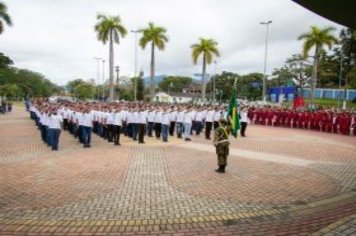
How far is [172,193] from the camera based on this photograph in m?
9.25

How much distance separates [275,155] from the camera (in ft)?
50.1

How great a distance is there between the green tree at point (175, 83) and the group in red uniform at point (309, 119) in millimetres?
97757

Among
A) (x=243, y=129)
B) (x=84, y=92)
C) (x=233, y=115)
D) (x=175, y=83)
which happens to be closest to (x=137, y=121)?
(x=233, y=115)

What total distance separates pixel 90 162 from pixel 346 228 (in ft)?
26.8

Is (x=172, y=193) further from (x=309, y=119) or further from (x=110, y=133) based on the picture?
(x=309, y=119)

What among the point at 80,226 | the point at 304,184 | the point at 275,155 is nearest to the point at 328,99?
the point at 275,155

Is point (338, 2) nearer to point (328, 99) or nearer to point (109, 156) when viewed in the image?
point (109, 156)

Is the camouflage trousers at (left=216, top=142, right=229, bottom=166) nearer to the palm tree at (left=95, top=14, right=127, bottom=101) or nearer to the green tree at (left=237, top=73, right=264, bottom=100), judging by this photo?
the palm tree at (left=95, top=14, right=127, bottom=101)

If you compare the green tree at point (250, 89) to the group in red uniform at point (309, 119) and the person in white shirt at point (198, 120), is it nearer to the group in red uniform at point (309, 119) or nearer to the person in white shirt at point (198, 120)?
the group in red uniform at point (309, 119)

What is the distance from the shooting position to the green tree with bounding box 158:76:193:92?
5148 inches

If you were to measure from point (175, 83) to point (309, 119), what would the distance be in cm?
10336

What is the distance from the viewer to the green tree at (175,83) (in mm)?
130750

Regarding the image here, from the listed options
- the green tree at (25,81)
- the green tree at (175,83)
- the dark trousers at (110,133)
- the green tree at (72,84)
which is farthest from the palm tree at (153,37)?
the green tree at (72,84)

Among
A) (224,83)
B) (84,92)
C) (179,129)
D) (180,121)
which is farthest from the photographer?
(84,92)
